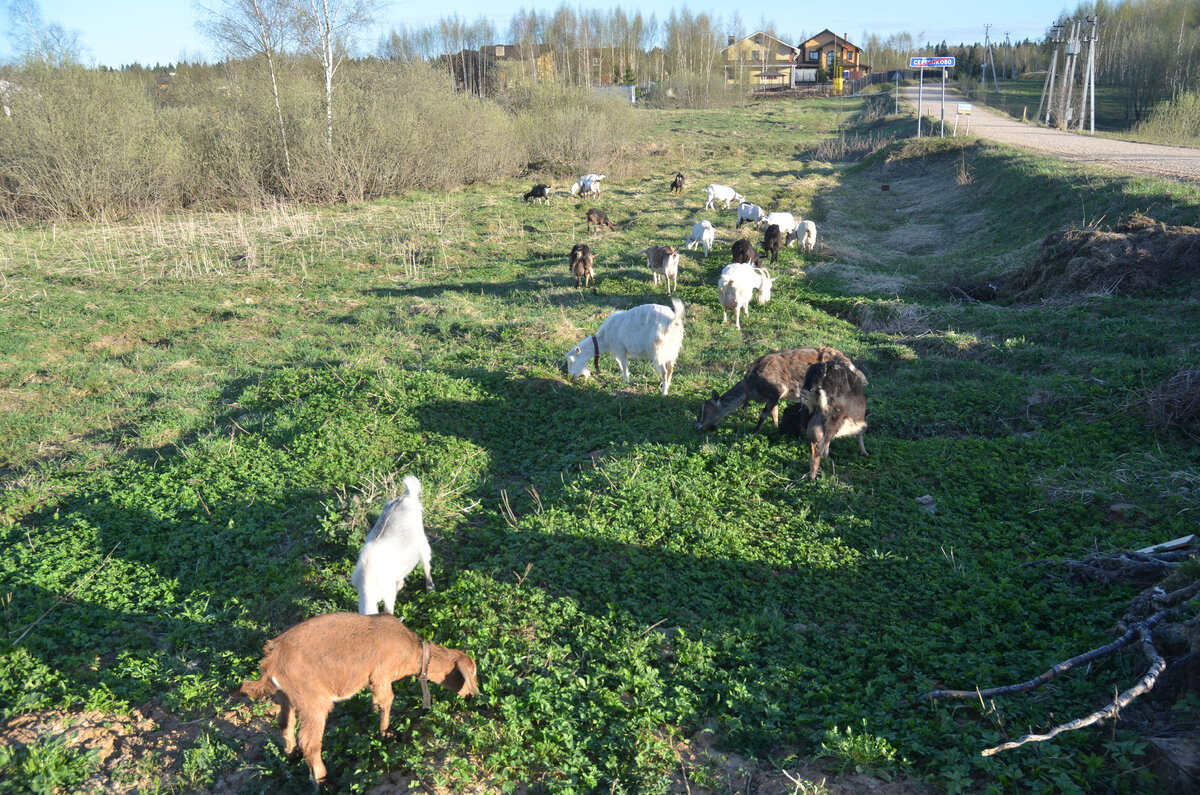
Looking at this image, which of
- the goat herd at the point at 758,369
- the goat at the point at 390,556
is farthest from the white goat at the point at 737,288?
the goat at the point at 390,556

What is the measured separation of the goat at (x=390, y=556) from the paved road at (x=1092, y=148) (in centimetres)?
1901

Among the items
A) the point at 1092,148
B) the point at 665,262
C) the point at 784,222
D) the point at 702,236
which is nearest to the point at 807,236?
the point at 784,222

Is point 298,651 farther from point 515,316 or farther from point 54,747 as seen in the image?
point 515,316

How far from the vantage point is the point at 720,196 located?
2123cm

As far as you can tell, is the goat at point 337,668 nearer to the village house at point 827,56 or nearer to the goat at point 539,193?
the goat at point 539,193

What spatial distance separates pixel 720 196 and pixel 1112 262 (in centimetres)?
1195

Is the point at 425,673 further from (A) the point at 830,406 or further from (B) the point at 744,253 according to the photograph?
(B) the point at 744,253

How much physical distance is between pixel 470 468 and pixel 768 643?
3.45m

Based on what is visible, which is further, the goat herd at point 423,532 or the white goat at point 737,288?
the white goat at point 737,288

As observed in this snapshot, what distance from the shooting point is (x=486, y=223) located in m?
19.7

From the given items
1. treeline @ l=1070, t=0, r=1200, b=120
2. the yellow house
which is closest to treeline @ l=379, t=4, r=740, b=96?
the yellow house

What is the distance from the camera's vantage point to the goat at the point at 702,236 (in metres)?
15.5

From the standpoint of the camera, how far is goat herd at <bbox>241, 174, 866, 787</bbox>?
3561 millimetres

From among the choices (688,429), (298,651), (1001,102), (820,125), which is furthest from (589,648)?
(1001,102)
